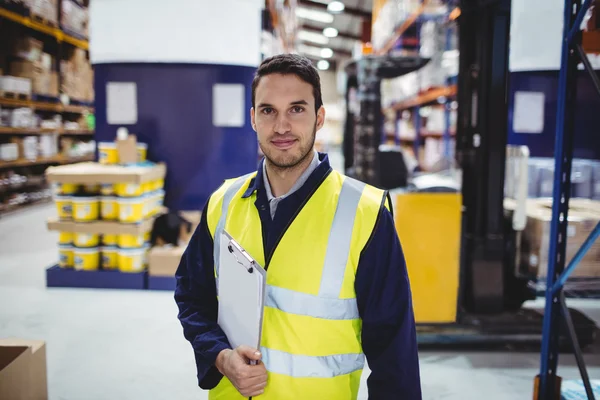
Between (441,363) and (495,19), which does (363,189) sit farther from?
(495,19)

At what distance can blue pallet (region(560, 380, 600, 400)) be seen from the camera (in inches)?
100

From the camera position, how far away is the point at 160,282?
16.6 feet

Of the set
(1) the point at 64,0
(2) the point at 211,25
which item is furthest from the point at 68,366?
(1) the point at 64,0

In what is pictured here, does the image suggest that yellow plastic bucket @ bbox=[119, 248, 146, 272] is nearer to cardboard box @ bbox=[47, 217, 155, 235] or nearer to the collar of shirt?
cardboard box @ bbox=[47, 217, 155, 235]

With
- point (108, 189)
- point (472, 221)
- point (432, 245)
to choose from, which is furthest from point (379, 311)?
point (108, 189)

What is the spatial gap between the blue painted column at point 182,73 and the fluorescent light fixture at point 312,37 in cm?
2268

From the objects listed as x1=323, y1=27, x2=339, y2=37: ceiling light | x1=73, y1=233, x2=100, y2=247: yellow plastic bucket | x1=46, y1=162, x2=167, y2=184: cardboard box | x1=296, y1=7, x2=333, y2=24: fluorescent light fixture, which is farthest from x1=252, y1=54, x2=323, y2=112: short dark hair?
x1=323, y1=27, x2=339, y2=37: ceiling light

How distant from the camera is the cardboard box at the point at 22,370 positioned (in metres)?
2.24

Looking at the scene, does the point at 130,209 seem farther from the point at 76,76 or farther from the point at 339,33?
the point at 339,33

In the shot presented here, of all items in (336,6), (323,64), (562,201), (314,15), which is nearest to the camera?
(562,201)

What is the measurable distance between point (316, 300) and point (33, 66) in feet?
30.6

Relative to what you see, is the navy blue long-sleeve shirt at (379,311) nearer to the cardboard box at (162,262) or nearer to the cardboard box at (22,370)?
the cardboard box at (22,370)

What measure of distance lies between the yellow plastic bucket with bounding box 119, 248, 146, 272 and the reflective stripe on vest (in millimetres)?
3944

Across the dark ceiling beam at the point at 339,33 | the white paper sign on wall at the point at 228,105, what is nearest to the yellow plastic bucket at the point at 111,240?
the white paper sign on wall at the point at 228,105
